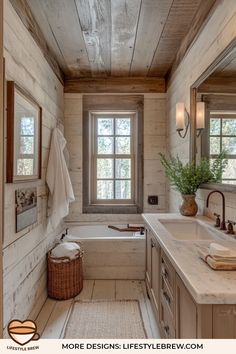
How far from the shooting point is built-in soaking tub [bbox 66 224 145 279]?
9.61 ft

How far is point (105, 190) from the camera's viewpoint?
145 inches

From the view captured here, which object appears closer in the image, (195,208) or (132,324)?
(132,324)

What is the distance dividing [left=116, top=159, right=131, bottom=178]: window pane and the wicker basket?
148 cm

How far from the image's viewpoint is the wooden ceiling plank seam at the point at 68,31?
80.0 inches

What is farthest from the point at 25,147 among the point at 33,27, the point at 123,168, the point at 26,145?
the point at 123,168

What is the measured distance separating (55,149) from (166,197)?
1632 millimetres

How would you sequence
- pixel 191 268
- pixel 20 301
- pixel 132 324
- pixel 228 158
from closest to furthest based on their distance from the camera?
pixel 191 268 < pixel 228 158 < pixel 20 301 < pixel 132 324

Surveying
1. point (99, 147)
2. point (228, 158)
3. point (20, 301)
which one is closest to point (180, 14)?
point (228, 158)

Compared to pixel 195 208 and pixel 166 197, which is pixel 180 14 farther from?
pixel 166 197

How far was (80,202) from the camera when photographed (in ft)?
11.8

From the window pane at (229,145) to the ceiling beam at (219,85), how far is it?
311 mm

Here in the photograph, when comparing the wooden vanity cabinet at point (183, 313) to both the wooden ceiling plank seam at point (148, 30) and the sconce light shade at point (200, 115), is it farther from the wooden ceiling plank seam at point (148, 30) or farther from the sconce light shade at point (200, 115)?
the wooden ceiling plank seam at point (148, 30)

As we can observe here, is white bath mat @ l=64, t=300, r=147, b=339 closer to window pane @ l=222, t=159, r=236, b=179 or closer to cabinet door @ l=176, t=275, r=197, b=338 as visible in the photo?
cabinet door @ l=176, t=275, r=197, b=338

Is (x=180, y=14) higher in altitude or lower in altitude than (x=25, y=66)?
higher
